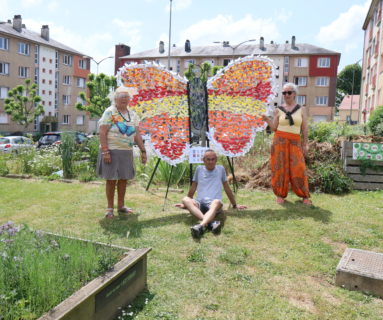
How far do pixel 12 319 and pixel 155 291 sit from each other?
1235 mm

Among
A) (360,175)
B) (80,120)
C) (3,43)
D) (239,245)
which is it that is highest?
(3,43)

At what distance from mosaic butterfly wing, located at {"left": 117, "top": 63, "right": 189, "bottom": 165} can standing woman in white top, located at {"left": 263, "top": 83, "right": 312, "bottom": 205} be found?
1435 mm

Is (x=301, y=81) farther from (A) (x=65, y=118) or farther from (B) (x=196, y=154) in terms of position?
(B) (x=196, y=154)

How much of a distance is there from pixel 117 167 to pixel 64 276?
2668 millimetres

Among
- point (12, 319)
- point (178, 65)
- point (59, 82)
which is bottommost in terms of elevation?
point (12, 319)

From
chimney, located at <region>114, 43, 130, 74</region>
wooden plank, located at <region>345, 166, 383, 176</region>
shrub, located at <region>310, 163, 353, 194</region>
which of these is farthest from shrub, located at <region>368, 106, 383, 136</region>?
chimney, located at <region>114, 43, 130, 74</region>

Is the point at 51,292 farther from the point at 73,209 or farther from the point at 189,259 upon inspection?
the point at 73,209

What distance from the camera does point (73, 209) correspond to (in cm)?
584

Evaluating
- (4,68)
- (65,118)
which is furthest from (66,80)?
(4,68)

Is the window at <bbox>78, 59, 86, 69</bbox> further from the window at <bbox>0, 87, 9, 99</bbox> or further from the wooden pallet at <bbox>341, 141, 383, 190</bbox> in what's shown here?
the wooden pallet at <bbox>341, 141, 383, 190</bbox>

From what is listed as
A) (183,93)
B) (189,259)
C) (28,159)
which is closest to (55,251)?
(189,259)

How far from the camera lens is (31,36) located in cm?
4088

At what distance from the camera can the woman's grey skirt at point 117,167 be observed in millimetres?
5148

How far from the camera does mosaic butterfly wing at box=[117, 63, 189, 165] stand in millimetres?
5969
